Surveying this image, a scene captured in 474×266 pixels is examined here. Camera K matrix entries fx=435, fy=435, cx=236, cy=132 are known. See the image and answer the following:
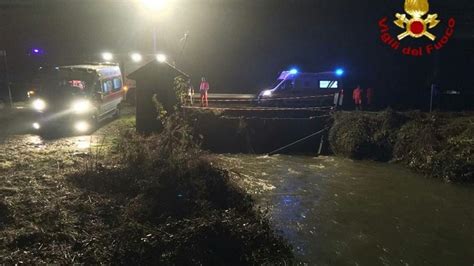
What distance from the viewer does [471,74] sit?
23250mm

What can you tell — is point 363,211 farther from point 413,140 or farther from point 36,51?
point 36,51

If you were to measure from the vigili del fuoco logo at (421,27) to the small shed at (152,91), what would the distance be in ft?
40.3

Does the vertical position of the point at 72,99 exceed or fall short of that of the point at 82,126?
it exceeds it

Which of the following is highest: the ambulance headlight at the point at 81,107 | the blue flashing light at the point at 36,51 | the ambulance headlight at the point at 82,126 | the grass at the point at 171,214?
the blue flashing light at the point at 36,51

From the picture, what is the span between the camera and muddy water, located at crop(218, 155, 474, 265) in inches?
301

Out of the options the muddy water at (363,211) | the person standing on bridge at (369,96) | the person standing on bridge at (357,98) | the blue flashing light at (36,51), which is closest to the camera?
the muddy water at (363,211)

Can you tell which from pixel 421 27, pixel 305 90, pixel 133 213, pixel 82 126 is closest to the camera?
pixel 133 213

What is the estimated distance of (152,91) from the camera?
14125mm

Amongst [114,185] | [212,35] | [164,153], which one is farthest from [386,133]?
[212,35]

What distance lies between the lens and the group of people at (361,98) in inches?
768

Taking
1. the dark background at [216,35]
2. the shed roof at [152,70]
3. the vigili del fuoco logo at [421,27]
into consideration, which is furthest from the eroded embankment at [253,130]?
the dark background at [216,35]

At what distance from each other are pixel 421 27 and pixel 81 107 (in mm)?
15958

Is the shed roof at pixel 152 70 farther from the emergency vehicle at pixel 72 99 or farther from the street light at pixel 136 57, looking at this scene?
the street light at pixel 136 57

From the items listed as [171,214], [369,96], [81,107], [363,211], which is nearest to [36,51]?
[81,107]
